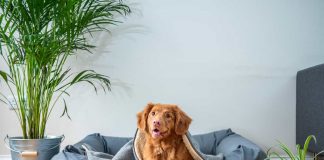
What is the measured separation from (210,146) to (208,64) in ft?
2.20

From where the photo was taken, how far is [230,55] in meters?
2.75

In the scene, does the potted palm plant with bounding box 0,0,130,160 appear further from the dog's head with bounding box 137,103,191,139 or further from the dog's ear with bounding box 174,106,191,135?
the dog's ear with bounding box 174,106,191,135

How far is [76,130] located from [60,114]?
0.60ft

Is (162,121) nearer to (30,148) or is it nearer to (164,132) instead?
(164,132)

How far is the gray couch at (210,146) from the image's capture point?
76.5 inches

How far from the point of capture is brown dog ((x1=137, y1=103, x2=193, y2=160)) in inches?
63.0

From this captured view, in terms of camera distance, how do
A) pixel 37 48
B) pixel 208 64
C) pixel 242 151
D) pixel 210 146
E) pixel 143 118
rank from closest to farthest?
pixel 143 118 → pixel 242 151 → pixel 37 48 → pixel 210 146 → pixel 208 64

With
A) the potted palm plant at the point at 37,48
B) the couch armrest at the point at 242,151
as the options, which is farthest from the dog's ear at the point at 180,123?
the potted palm plant at the point at 37,48

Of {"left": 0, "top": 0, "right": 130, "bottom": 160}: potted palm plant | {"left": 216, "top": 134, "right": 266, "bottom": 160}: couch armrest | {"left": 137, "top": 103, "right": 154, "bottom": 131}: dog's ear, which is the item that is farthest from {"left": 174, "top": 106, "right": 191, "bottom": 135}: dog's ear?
{"left": 0, "top": 0, "right": 130, "bottom": 160}: potted palm plant

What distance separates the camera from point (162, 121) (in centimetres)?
159

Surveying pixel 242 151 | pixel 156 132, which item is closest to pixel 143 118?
pixel 156 132

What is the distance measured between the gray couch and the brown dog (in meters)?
0.23

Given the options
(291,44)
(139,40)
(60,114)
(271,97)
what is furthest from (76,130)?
(291,44)

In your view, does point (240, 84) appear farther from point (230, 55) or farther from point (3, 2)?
point (3, 2)
